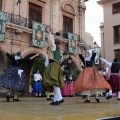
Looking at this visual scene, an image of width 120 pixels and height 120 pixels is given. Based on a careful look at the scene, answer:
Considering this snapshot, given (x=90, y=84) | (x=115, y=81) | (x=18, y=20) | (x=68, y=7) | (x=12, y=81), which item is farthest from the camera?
(x=68, y=7)

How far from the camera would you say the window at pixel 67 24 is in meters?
19.4

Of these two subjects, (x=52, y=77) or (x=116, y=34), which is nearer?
(x=52, y=77)

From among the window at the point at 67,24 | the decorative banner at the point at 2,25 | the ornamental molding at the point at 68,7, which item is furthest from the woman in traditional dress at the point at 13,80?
the ornamental molding at the point at 68,7

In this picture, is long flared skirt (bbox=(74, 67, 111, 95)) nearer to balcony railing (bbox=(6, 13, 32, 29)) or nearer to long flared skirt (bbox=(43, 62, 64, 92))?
long flared skirt (bbox=(43, 62, 64, 92))

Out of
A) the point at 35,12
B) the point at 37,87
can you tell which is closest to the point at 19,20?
the point at 35,12

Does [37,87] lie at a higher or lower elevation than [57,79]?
lower

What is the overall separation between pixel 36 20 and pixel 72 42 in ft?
10.7

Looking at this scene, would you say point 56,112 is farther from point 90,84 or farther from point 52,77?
point 90,84

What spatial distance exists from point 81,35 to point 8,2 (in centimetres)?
718

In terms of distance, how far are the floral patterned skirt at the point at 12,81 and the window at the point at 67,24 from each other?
11592 mm

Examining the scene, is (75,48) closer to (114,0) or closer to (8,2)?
(8,2)

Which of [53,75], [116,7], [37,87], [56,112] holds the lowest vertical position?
[56,112]

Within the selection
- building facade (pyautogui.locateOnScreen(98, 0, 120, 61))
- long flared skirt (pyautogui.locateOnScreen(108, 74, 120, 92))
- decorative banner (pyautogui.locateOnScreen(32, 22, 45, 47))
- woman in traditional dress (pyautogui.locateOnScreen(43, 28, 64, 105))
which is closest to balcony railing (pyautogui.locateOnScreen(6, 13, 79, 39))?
decorative banner (pyautogui.locateOnScreen(32, 22, 45, 47))

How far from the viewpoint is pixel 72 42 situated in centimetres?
1872
